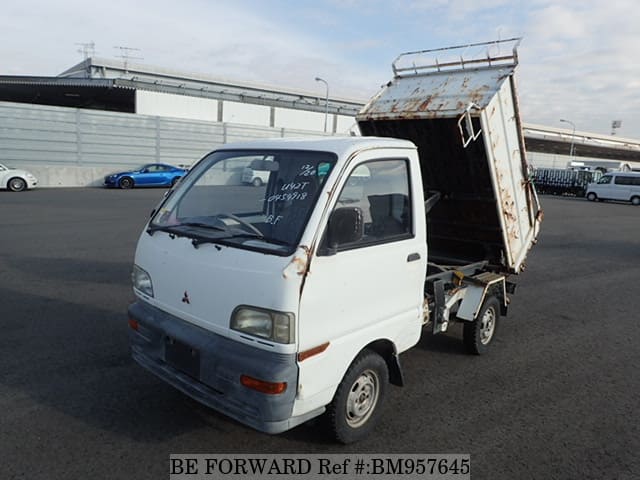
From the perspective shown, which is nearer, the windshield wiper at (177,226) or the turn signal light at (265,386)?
the turn signal light at (265,386)

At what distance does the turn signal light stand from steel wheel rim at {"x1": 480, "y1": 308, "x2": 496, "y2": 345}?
9.96 feet

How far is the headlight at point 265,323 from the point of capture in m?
2.72

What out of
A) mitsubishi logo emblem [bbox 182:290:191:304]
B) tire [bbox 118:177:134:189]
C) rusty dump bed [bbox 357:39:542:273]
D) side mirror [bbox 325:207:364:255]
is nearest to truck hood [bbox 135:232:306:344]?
mitsubishi logo emblem [bbox 182:290:191:304]

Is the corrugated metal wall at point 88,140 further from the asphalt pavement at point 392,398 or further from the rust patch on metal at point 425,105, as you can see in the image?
the rust patch on metal at point 425,105

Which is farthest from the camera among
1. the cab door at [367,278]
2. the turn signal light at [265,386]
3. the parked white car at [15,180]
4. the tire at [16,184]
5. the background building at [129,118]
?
the background building at [129,118]

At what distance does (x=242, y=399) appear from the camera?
284cm

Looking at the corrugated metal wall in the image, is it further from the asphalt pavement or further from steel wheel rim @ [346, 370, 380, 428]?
steel wheel rim @ [346, 370, 380, 428]

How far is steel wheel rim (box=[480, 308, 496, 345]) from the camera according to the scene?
515 cm

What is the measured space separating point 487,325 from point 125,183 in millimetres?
24531

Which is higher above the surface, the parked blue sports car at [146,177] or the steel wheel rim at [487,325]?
the parked blue sports car at [146,177]

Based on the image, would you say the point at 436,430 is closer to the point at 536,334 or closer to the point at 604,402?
the point at 604,402

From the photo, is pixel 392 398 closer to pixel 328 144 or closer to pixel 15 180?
pixel 328 144

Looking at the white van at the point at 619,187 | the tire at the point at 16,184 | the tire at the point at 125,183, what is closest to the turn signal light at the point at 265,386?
the tire at the point at 16,184

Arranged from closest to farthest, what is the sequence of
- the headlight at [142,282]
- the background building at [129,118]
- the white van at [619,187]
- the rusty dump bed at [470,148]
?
1. the headlight at [142,282]
2. the rusty dump bed at [470,148]
3. the background building at [129,118]
4. the white van at [619,187]
